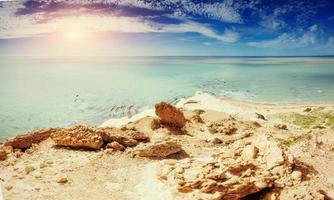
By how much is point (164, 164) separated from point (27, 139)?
94.7 inches

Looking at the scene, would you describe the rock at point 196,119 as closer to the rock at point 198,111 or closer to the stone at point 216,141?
the rock at point 198,111

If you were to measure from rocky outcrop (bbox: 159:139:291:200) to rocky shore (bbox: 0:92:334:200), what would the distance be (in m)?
0.01

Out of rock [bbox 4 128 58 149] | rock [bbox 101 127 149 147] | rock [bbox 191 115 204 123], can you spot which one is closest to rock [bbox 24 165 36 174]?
rock [bbox 4 128 58 149]

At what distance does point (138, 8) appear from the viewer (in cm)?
721

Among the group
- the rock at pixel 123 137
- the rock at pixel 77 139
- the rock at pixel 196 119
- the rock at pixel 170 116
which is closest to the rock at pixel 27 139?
→ the rock at pixel 77 139

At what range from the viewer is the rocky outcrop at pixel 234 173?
3814 millimetres

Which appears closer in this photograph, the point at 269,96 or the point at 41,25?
the point at 41,25

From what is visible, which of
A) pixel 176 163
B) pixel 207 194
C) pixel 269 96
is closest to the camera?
pixel 207 194

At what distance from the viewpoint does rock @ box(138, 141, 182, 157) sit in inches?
212

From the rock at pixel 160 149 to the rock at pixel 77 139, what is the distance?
72 centimetres

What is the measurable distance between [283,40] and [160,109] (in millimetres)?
3568

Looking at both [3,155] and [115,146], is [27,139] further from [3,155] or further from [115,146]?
[115,146]

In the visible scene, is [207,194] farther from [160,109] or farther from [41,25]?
[41,25]

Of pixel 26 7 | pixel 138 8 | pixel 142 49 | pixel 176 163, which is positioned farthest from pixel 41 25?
pixel 176 163
